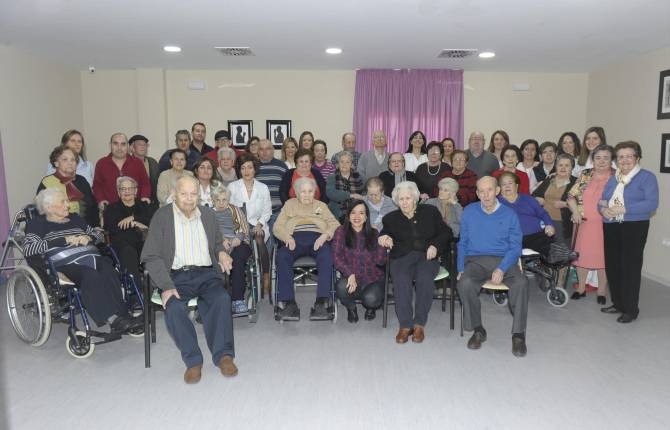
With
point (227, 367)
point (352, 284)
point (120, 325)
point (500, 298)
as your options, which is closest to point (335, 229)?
A: point (352, 284)

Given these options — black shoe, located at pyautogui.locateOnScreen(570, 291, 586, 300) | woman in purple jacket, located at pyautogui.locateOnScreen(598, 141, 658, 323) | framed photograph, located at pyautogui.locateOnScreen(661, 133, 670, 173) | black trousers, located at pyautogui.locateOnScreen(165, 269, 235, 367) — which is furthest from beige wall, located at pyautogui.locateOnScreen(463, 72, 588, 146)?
black trousers, located at pyautogui.locateOnScreen(165, 269, 235, 367)

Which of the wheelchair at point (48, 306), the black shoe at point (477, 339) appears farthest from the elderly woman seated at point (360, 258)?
the wheelchair at point (48, 306)

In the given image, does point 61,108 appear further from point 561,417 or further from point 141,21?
point 561,417

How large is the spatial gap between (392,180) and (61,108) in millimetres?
4839

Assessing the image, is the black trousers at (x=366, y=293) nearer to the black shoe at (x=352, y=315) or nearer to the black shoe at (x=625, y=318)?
the black shoe at (x=352, y=315)

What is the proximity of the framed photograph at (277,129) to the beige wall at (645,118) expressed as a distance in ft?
15.0

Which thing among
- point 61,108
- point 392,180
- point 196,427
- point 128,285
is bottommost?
point 196,427

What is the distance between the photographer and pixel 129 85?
7.59 meters

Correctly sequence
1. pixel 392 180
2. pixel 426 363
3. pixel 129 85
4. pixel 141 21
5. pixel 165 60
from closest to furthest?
pixel 426 363
pixel 141 21
pixel 392 180
pixel 165 60
pixel 129 85

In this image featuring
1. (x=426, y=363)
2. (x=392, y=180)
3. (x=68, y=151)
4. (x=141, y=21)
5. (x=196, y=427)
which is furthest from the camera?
(x=392, y=180)

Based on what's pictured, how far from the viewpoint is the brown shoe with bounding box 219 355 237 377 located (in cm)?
307

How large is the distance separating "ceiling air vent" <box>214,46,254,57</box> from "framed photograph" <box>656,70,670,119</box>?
472cm

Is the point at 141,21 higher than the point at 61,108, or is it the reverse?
the point at 141,21

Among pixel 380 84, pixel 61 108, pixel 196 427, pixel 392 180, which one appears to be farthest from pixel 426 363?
pixel 61 108
